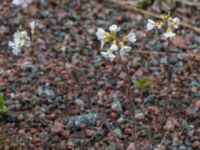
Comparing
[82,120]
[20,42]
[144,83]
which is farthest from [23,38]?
[144,83]

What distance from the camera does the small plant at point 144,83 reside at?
231 cm

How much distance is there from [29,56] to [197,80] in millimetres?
813

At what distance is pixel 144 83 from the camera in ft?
7.66

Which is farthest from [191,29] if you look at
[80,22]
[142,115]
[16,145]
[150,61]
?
[16,145]

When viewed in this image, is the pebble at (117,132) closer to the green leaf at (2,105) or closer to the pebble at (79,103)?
the pebble at (79,103)

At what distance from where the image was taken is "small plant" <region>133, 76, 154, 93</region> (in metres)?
2.31

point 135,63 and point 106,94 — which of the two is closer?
point 106,94

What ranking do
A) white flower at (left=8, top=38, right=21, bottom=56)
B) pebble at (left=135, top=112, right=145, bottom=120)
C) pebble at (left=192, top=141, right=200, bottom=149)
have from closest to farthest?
white flower at (left=8, top=38, right=21, bottom=56)
pebble at (left=192, top=141, right=200, bottom=149)
pebble at (left=135, top=112, right=145, bottom=120)

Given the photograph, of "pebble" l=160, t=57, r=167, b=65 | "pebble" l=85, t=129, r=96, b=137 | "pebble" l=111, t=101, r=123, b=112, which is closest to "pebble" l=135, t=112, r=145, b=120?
"pebble" l=111, t=101, r=123, b=112

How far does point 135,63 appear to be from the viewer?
2.63 metres

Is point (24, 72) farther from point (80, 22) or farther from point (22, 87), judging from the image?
point (80, 22)

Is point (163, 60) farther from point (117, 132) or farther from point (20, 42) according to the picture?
point (20, 42)

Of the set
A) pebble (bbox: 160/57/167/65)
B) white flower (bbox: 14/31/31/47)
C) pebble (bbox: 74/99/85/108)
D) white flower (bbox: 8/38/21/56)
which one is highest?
white flower (bbox: 14/31/31/47)

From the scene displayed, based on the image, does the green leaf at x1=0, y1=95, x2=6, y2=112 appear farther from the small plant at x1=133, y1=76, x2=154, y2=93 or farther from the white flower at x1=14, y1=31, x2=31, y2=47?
the small plant at x1=133, y1=76, x2=154, y2=93
